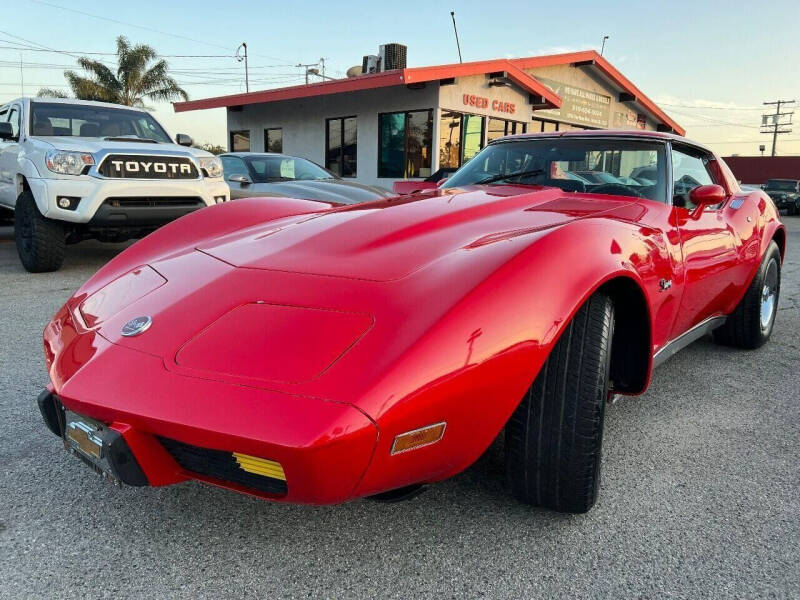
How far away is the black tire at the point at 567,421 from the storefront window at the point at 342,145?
48.4 feet

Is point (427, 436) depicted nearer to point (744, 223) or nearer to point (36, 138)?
point (744, 223)

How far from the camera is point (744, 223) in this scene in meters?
3.17

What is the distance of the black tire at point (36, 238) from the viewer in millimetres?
5484

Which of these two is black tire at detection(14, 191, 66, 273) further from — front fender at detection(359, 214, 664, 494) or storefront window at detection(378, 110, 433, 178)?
storefront window at detection(378, 110, 433, 178)

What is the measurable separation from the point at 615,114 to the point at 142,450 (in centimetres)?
2288

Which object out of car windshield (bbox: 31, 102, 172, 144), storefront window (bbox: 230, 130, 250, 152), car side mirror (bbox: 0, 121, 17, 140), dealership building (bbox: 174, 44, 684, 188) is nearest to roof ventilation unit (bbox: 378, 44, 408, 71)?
dealership building (bbox: 174, 44, 684, 188)

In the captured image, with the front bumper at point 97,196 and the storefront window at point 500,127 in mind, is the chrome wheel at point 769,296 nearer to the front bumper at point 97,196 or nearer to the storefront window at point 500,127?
the front bumper at point 97,196

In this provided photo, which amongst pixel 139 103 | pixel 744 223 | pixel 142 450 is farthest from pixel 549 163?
pixel 139 103

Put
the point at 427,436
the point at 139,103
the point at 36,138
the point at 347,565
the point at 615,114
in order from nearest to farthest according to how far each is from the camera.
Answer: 1. the point at 427,436
2. the point at 347,565
3. the point at 36,138
4. the point at 615,114
5. the point at 139,103

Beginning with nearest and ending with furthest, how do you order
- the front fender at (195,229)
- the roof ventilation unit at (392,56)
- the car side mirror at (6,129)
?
the front fender at (195,229) < the car side mirror at (6,129) < the roof ventilation unit at (392,56)

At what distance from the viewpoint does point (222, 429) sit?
1.27m

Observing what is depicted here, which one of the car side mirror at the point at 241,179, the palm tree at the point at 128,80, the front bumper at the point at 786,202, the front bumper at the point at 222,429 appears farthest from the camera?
the palm tree at the point at 128,80

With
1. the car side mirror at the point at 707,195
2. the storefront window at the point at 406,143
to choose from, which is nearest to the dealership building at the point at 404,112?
the storefront window at the point at 406,143

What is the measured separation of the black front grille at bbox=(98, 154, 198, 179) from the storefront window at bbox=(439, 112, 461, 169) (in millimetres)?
9411
